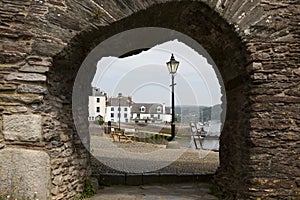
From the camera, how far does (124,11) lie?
333 cm

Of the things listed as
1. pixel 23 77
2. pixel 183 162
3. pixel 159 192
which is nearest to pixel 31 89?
pixel 23 77

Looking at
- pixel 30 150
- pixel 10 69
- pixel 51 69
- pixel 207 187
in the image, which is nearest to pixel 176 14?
pixel 51 69

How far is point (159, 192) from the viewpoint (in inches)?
189

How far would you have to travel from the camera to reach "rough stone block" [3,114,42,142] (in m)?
3.11

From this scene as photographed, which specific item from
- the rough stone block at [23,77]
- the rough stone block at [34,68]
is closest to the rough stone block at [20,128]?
the rough stone block at [23,77]

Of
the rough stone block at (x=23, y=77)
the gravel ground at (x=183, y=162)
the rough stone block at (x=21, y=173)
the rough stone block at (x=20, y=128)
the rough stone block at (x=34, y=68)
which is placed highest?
the rough stone block at (x=34, y=68)

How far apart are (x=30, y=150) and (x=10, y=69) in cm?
97

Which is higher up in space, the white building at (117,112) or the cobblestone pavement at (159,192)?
the white building at (117,112)

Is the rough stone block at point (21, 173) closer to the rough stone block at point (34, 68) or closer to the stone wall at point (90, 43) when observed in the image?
the stone wall at point (90, 43)

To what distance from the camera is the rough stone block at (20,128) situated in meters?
3.11

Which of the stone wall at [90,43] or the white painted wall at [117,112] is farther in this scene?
the white painted wall at [117,112]

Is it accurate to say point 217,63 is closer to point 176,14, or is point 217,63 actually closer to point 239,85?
point 239,85

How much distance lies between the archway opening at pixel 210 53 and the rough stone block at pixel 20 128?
51cm

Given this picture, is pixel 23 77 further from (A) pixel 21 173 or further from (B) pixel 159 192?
(B) pixel 159 192
